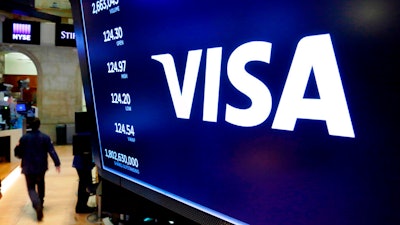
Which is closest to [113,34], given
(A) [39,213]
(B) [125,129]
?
(B) [125,129]

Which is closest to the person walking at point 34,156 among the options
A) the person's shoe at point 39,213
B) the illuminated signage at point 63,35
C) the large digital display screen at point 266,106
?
the person's shoe at point 39,213

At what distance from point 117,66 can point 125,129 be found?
268 mm

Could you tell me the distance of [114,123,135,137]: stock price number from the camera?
1627 millimetres

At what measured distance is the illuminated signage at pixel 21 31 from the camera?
32.2ft

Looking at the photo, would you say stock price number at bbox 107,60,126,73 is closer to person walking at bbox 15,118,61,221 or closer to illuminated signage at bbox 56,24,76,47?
person walking at bbox 15,118,61,221

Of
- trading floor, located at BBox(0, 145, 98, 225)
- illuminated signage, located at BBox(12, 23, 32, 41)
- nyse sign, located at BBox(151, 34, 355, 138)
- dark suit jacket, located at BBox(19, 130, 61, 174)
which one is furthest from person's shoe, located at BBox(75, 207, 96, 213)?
nyse sign, located at BBox(151, 34, 355, 138)

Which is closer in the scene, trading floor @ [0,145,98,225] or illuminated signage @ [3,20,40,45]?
trading floor @ [0,145,98,225]

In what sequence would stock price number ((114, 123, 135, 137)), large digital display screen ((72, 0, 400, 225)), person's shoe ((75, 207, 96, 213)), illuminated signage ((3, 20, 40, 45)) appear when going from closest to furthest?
large digital display screen ((72, 0, 400, 225)), stock price number ((114, 123, 135, 137)), person's shoe ((75, 207, 96, 213)), illuminated signage ((3, 20, 40, 45))

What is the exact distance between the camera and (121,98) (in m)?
1.69

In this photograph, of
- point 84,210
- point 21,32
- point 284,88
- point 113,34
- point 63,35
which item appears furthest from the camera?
point 21,32

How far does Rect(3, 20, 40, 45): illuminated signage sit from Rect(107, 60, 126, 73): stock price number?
8989mm

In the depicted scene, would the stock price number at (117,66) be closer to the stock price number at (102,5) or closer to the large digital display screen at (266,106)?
the large digital display screen at (266,106)

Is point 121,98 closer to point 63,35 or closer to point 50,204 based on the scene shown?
point 50,204

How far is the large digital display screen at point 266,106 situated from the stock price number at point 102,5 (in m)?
0.03
